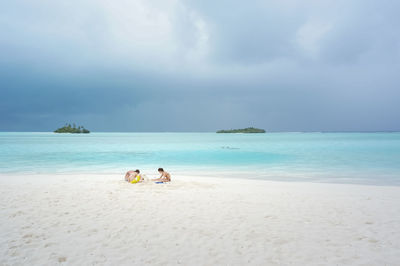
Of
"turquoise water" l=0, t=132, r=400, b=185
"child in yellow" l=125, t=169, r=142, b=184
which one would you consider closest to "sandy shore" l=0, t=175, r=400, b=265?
"child in yellow" l=125, t=169, r=142, b=184

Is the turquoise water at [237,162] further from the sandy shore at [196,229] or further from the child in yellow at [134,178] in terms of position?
the sandy shore at [196,229]

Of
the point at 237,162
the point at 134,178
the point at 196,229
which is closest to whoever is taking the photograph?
the point at 196,229

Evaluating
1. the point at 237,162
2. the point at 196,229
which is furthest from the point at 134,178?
the point at 237,162

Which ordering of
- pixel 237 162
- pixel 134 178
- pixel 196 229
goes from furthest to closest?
pixel 237 162 < pixel 134 178 < pixel 196 229

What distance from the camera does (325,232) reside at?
7.08 metres

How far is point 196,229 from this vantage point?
727cm

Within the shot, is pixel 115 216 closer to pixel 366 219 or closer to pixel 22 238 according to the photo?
pixel 22 238

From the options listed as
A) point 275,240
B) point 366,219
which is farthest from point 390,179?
point 275,240

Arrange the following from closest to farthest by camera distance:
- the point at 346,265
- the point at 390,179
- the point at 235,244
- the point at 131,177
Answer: the point at 346,265 < the point at 235,244 < the point at 131,177 < the point at 390,179

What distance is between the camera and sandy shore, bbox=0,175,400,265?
566 cm

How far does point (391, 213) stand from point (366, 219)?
1.48 meters

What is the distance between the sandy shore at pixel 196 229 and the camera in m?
5.66

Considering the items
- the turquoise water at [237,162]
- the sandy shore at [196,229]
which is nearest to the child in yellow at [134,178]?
the sandy shore at [196,229]

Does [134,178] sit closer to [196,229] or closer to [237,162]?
[196,229]
